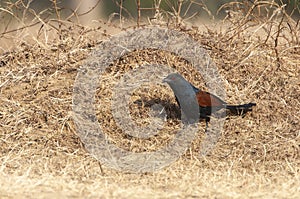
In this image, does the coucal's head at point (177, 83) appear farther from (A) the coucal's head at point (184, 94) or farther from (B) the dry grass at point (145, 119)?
(B) the dry grass at point (145, 119)

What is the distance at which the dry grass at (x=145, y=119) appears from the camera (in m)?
5.55

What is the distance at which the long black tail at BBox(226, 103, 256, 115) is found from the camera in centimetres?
680

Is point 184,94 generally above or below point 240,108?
above

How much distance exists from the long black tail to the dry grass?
76 millimetres

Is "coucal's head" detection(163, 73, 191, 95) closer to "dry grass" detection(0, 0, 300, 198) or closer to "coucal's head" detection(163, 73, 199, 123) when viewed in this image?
"coucal's head" detection(163, 73, 199, 123)

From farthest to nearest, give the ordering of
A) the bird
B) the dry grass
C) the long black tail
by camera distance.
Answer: the long black tail, the bird, the dry grass

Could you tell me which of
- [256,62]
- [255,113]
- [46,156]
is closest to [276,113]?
[255,113]

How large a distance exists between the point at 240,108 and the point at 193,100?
0.53m

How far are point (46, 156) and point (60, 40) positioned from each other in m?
2.18

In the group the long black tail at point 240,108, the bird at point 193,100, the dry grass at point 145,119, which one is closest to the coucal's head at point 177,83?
the bird at point 193,100

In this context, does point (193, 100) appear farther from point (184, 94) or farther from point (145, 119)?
point (145, 119)

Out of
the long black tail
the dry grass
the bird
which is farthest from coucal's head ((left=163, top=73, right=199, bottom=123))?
the long black tail

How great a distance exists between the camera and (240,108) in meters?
6.83

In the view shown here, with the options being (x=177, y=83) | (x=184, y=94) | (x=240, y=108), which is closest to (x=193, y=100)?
(x=184, y=94)
